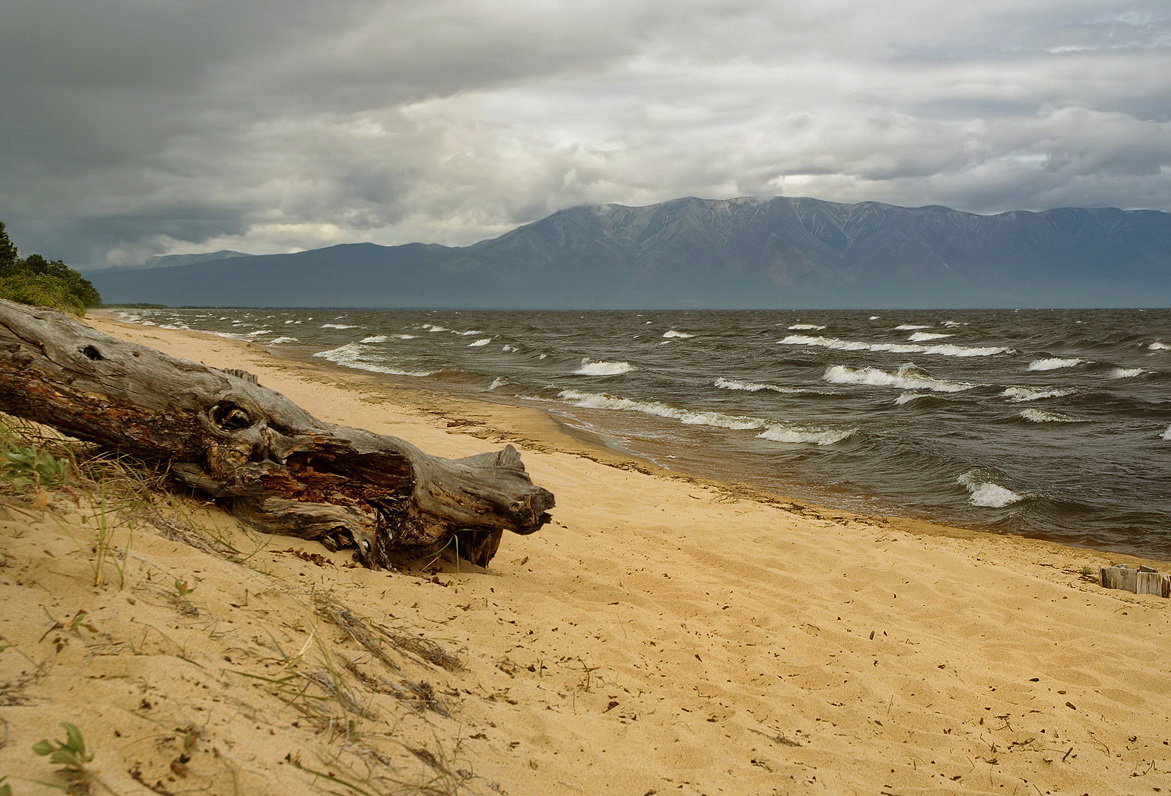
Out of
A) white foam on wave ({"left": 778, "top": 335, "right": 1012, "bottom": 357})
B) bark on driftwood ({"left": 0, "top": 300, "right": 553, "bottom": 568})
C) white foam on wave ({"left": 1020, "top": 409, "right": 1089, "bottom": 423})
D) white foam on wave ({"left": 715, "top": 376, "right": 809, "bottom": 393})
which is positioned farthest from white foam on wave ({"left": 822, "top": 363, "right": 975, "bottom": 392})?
bark on driftwood ({"left": 0, "top": 300, "right": 553, "bottom": 568})

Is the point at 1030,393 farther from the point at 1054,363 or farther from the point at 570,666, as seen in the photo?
the point at 570,666

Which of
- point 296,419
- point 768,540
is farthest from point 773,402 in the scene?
point 296,419

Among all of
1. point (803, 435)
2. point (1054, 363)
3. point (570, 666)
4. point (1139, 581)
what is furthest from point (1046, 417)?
point (570, 666)

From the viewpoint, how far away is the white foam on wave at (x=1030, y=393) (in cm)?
2228

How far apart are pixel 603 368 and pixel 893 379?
11139 mm

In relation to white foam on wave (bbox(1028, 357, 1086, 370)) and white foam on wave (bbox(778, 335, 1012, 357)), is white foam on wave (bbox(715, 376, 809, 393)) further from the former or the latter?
white foam on wave (bbox(778, 335, 1012, 357))

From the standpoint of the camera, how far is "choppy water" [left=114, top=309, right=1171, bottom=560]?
11.3 meters

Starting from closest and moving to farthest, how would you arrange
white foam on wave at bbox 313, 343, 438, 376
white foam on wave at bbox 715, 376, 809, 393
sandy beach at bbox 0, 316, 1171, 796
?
1. sandy beach at bbox 0, 316, 1171, 796
2. white foam on wave at bbox 715, 376, 809, 393
3. white foam on wave at bbox 313, 343, 438, 376

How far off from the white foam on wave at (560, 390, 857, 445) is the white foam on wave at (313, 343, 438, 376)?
8189 millimetres

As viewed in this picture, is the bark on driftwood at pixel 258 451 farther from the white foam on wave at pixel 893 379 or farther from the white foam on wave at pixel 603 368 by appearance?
the white foam on wave at pixel 603 368

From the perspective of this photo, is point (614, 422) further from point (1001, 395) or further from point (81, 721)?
point (81, 721)

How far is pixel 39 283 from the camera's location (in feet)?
98.3

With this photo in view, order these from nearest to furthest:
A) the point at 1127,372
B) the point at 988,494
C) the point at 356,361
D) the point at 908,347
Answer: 1. the point at 988,494
2. the point at 1127,372
3. the point at 356,361
4. the point at 908,347

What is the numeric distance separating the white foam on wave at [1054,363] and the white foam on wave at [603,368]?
57.6ft
